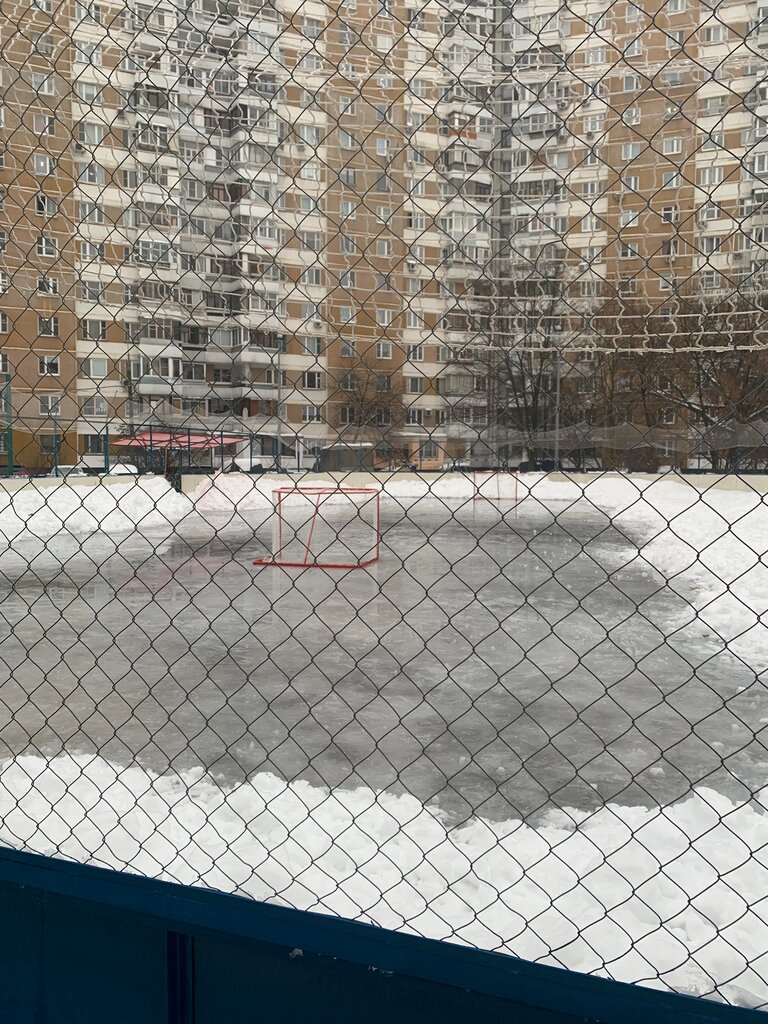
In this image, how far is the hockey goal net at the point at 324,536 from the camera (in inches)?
411

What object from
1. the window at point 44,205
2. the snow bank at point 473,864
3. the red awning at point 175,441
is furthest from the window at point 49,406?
the red awning at point 175,441

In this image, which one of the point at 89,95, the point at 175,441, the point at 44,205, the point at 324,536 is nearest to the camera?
the point at 44,205

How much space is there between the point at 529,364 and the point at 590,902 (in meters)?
20.5

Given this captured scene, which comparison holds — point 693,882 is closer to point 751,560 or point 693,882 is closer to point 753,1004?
point 753,1004

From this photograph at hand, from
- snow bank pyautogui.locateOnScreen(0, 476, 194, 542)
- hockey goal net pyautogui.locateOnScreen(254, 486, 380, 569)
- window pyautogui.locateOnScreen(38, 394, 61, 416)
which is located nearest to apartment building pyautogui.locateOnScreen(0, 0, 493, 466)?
window pyautogui.locateOnScreen(38, 394, 61, 416)

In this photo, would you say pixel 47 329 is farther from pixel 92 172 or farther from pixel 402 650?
pixel 402 650

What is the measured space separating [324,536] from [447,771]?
12.2 m

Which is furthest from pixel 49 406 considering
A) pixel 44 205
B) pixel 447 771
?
pixel 447 771

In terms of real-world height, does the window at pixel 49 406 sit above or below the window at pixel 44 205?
below

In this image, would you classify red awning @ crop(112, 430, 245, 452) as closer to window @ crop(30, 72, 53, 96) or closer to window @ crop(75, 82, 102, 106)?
window @ crop(75, 82, 102, 106)

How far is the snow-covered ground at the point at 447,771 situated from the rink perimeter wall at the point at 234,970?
23 centimetres

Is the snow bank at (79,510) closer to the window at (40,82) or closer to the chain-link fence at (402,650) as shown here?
the chain-link fence at (402,650)

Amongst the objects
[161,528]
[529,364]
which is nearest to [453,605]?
[161,528]

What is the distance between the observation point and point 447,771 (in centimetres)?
395
